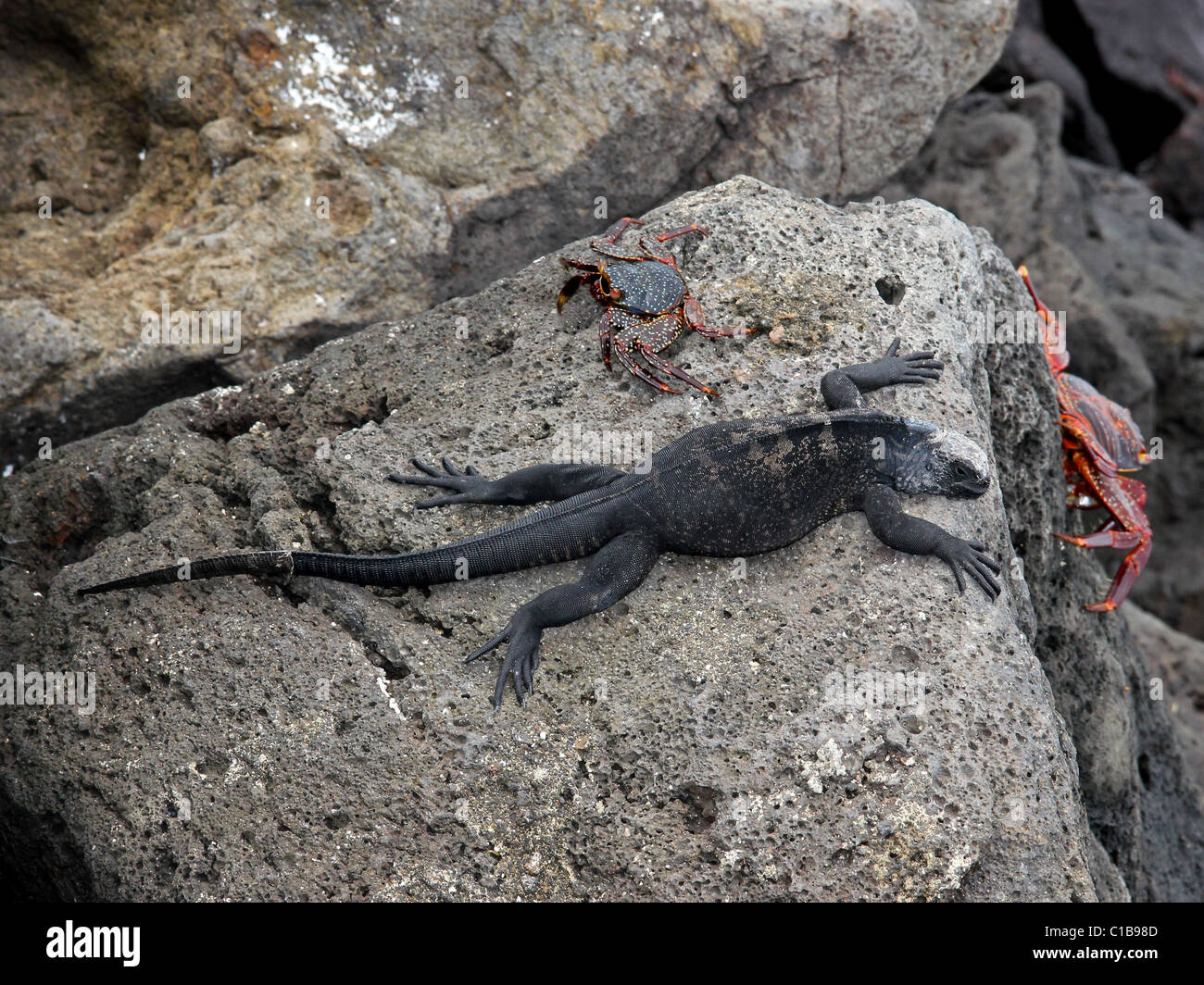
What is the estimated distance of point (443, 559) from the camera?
4.86 meters

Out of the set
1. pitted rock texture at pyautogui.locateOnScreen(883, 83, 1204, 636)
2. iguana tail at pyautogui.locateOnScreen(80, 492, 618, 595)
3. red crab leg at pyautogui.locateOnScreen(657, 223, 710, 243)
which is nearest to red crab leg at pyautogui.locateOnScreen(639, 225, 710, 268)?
red crab leg at pyautogui.locateOnScreen(657, 223, 710, 243)

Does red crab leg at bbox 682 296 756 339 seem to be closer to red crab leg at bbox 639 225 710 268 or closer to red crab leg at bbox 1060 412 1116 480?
red crab leg at bbox 639 225 710 268

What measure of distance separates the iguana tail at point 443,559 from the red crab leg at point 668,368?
826 mm

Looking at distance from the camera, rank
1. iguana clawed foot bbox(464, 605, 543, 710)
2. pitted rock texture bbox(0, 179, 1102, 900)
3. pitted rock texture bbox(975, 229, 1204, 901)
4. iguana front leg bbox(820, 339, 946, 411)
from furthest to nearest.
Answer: pitted rock texture bbox(975, 229, 1204, 901) < iguana front leg bbox(820, 339, 946, 411) < iguana clawed foot bbox(464, 605, 543, 710) < pitted rock texture bbox(0, 179, 1102, 900)

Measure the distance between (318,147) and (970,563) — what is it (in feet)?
16.0

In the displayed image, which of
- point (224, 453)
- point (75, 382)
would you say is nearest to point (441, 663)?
point (224, 453)

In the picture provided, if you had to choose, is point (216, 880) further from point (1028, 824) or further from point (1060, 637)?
point (1060, 637)

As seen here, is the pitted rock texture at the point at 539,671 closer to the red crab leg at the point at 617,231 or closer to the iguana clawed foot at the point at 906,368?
the iguana clawed foot at the point at 906,368

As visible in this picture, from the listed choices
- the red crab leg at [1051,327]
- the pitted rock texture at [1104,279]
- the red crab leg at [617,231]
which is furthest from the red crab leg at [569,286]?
the pitted rock texture at [1104,279]

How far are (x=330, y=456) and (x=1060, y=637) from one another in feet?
13.4

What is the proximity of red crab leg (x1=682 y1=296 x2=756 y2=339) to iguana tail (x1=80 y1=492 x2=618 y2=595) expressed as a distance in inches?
44.6

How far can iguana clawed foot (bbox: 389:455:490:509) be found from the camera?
203 inches

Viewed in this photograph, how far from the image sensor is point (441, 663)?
15.4ft

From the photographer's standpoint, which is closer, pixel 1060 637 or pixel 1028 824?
pixel 1028 824
